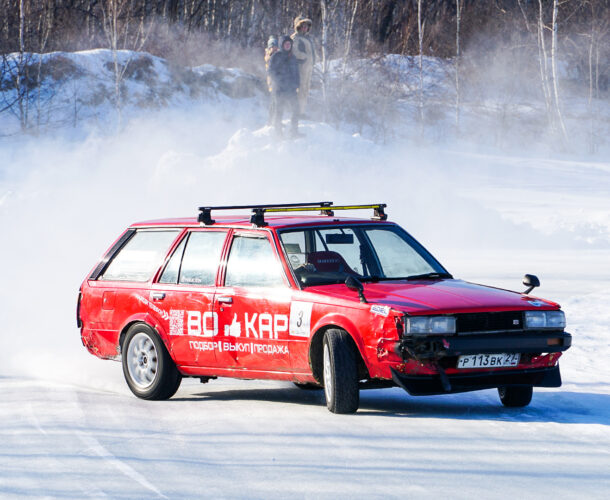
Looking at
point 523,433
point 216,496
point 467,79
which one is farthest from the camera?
point 467,79

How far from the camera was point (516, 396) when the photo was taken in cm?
763

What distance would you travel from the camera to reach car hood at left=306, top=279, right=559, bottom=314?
271 inches

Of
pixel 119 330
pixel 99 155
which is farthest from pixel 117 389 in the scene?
pixel 99 155

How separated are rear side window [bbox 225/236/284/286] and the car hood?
0.43m

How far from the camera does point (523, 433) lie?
263 inches

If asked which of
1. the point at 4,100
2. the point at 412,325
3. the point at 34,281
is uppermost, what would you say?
the point at 4,100

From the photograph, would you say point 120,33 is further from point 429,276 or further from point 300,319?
point 300,319

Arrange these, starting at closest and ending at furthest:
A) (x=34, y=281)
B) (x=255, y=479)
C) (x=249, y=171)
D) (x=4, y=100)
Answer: (x=255, y=479) → (x=34, y=281) → (x=249, y=171) → (x=4, y=100)

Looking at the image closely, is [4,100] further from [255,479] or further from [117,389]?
[255,479]

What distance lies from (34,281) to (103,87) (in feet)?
73.8

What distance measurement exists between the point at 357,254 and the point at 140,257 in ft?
6.43

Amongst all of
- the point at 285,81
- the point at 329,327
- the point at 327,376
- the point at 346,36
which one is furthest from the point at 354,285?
the point at 346,36

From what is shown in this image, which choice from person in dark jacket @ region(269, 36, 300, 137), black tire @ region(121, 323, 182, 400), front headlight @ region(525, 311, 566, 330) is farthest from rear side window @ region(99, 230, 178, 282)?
person in dark jacket @ region(269, 36, 300, 137)

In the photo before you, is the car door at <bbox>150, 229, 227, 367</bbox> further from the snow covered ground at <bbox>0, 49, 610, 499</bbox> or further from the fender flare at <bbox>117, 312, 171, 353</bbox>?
the snow covered ground at <bbox>0, 49, 610, 499</bbox>
